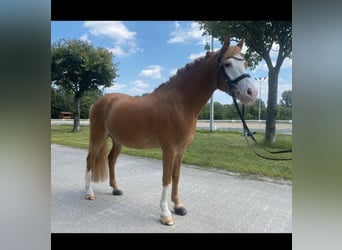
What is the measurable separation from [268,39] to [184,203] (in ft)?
13.4

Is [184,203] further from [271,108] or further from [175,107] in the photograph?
[271,108]

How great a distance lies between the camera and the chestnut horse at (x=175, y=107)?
2.13 m

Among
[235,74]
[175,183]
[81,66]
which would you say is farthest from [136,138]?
[81,66]

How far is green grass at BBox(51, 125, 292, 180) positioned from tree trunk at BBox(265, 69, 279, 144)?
16 centimetres

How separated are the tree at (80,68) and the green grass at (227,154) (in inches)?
34.4

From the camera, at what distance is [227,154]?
15.9 feet

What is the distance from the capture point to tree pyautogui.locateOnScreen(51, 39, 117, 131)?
3.41 metres

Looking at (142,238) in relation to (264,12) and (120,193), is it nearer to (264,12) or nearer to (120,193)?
(120,193)

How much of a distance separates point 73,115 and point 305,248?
3.19 m

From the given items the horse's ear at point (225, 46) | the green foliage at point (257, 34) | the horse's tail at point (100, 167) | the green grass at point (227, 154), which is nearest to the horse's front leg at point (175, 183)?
the horse's tail at point (100, 167)

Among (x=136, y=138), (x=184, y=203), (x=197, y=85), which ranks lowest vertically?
(x=184, y=203)

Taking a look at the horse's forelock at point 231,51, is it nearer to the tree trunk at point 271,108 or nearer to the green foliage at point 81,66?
the green foliage at point 81,66

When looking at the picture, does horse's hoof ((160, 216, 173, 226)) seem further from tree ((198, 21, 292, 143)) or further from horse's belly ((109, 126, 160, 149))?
tree ((198, 21, 292, 143))

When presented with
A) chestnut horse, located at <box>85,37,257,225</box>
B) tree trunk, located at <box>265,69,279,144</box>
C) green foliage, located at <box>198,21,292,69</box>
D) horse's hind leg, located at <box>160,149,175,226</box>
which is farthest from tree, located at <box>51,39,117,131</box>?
tree trunk, located at <box>265,69,279,144</box>
